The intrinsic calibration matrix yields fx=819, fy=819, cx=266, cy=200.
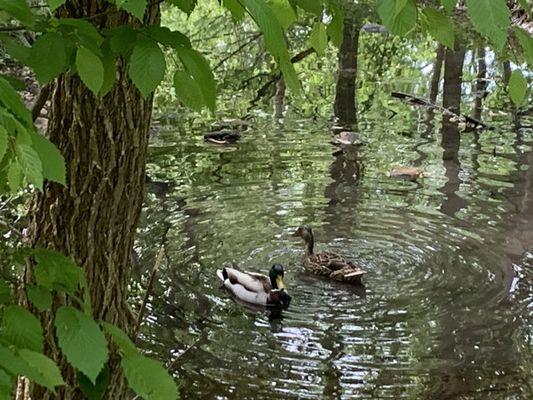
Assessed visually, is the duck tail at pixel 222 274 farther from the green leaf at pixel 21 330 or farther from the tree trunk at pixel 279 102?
the tree trunk at pixel 279 102

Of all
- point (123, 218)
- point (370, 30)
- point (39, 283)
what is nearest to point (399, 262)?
point (123, 218)

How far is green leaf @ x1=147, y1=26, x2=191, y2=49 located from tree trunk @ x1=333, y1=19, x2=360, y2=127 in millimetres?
11894

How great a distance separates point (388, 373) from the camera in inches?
226

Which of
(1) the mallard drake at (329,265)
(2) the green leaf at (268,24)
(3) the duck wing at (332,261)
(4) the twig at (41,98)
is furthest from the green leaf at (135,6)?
(3) the duck wing at (332,261)

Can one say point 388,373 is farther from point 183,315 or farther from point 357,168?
point 357,168

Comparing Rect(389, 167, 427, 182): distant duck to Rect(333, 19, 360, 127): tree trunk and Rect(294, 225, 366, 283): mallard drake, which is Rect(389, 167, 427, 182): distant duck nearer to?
Rect(294, 225, 366, 283): mallard drake

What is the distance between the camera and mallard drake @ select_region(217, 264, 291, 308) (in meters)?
→ 6.92

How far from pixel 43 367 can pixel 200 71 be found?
739 millimetres

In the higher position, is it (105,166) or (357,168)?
(105,166)

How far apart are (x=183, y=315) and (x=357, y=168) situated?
4.83 meters

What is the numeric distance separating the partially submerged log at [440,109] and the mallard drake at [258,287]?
23.2ft

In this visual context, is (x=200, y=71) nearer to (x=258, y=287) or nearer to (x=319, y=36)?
(x=319, y=36)

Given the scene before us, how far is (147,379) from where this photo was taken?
5.39 feet

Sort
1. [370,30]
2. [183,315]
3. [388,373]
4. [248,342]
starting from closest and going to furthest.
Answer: [388,373]
[248,342]
[183,315]
[370,30]
